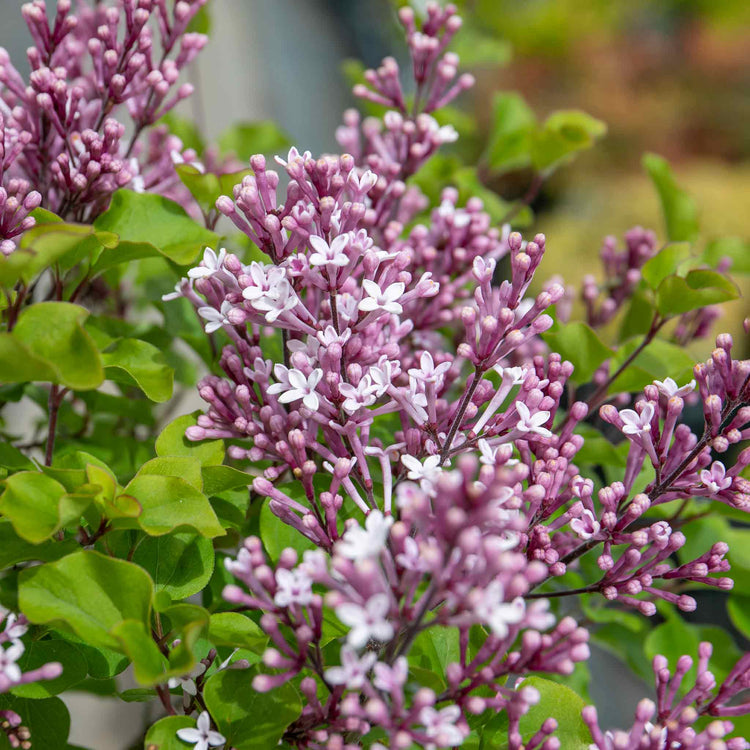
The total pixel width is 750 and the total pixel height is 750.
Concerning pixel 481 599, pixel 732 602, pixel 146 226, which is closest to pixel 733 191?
pixel 732 602

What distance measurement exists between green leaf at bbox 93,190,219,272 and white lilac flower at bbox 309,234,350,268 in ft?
0.49

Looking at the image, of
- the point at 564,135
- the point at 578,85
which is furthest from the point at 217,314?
the point at 578,85

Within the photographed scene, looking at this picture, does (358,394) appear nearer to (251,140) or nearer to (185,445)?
(185,445)

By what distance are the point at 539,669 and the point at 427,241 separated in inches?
16.0

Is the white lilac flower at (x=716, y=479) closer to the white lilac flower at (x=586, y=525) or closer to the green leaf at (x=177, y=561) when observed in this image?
the white lilac flower at (x=586, y=525)

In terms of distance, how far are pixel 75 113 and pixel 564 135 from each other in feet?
1.70

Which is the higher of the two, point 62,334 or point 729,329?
point 729,329

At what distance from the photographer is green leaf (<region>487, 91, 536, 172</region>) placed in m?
0.98

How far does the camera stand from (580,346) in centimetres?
68

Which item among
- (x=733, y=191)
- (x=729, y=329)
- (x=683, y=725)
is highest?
(x=733, y=191)

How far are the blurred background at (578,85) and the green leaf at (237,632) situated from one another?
1.90m

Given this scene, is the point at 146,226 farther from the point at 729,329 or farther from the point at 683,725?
the point at 729,329

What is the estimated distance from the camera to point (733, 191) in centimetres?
259

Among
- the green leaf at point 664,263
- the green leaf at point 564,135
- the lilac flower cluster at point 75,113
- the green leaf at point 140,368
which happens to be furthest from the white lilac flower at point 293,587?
the green leaf at point 564,135
